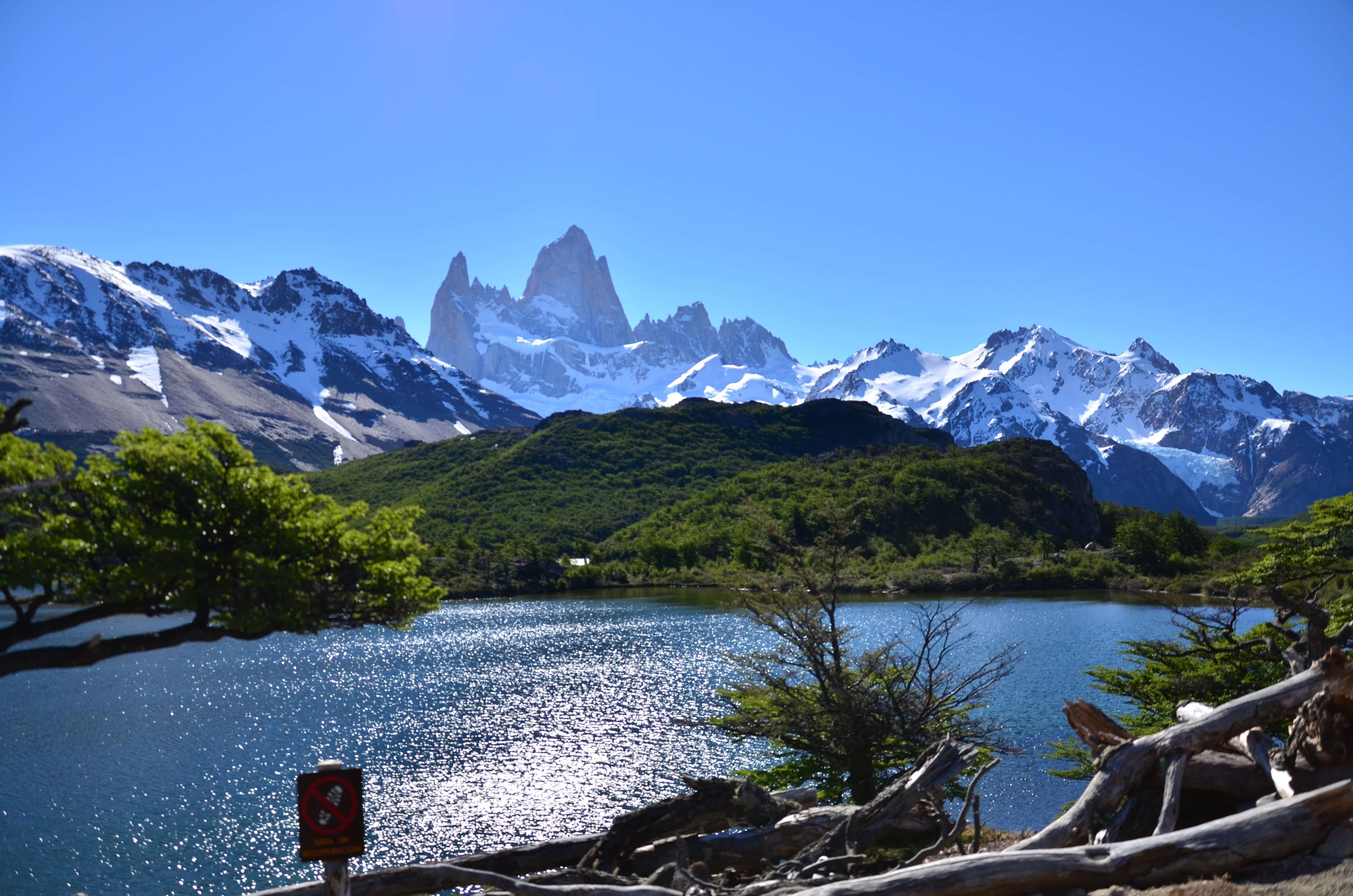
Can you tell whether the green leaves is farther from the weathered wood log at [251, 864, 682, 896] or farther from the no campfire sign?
the no campfire sign

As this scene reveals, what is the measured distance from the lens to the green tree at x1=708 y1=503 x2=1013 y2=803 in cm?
1540

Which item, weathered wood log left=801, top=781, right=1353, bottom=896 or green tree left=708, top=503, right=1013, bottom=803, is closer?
weathered wood log left=801, top=781, right=1353, bottom=896

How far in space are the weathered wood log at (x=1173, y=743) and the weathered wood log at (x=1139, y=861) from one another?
3.09 feet

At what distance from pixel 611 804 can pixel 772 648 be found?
77.7ft

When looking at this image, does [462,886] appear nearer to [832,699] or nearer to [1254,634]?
[832,699]

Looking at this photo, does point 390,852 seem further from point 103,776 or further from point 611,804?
point 103,776

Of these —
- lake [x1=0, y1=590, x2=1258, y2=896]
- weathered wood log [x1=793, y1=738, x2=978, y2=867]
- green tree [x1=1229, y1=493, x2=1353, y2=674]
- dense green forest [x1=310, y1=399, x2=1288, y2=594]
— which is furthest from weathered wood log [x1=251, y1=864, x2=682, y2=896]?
dense green forest [x1=310, y1=399, x2=1288, y2=594]

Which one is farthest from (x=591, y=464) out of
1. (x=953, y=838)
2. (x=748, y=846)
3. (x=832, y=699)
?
(x=953, y=838)

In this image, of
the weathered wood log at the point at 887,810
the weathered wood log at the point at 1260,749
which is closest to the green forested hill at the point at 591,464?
the weathered wood log at the point at 887,810

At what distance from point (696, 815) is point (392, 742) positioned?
23.2m

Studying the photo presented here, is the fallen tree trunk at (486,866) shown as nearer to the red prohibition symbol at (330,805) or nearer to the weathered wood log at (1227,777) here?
the red prohibition symbol at (330,805)

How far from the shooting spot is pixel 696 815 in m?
11.0

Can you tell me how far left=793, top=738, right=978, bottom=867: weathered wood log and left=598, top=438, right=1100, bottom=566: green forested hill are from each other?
77252 mm

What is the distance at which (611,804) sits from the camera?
78.1ft
